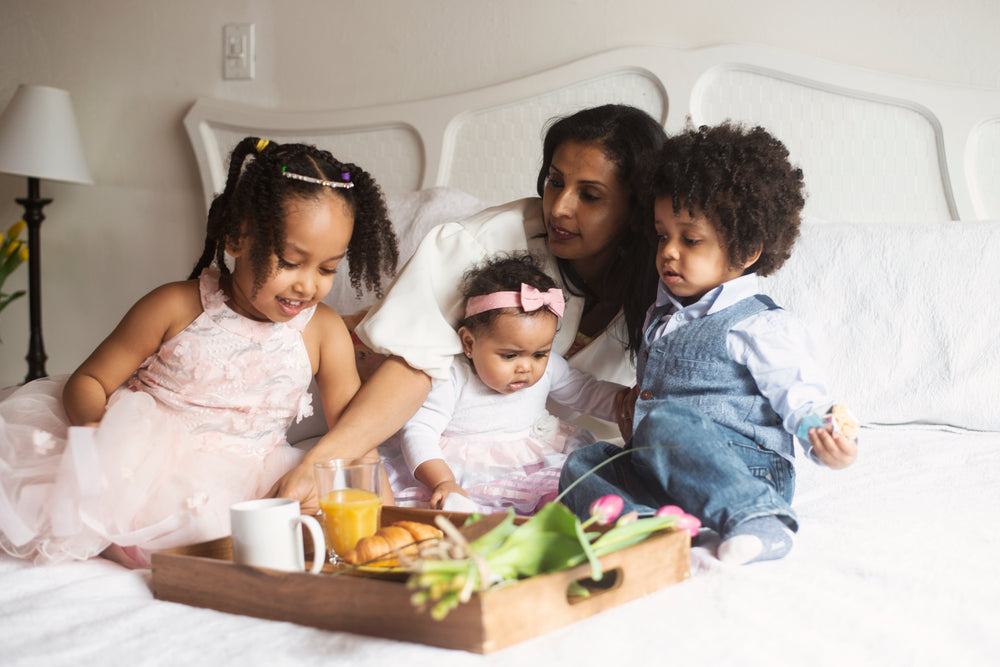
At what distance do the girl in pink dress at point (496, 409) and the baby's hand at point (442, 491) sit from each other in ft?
0.06

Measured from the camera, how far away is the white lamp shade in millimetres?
2514

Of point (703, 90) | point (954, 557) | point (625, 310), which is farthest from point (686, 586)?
point (703, 90)

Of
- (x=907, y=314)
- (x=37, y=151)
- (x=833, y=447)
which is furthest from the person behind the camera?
(x=37, y=151)

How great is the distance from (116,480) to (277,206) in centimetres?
46

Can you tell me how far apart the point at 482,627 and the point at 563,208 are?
951mm

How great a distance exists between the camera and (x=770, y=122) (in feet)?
6.87

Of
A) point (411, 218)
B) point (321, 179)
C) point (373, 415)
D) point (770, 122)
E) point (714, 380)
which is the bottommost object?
point (373, 415)

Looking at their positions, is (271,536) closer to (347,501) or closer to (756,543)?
(347,501)

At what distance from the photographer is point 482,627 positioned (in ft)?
2.42

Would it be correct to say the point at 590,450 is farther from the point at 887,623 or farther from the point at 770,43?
the point at 770,43

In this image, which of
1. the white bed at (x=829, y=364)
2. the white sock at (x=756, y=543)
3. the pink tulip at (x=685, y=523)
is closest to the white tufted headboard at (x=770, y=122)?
the white bed at (x=829, y=364)

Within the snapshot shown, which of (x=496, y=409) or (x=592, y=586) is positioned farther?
(x=496, y=409)

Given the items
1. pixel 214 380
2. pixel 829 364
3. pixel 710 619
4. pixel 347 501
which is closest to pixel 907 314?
pixel 829 364

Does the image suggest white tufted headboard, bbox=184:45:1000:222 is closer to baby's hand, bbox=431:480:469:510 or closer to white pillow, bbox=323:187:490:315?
white pillow, bbox=323:187:490:315
